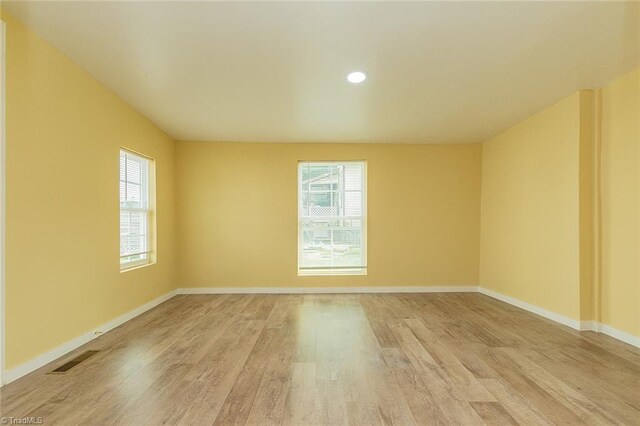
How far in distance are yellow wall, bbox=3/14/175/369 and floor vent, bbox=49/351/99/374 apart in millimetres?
199

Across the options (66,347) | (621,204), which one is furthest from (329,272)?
(621,204)

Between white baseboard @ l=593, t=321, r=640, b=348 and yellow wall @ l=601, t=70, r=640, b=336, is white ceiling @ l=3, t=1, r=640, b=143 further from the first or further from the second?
white baseboard @ l=593, t=321, r=640, b=348

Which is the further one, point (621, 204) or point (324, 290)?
point (324, 290)

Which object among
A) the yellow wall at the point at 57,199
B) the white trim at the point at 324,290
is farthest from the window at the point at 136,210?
the white trim at the point at 324,290

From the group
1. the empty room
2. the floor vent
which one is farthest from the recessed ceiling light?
the floor vent

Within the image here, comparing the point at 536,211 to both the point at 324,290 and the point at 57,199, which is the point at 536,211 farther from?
the point at 57,199

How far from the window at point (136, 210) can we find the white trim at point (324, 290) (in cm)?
113

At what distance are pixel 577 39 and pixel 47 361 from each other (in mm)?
4772

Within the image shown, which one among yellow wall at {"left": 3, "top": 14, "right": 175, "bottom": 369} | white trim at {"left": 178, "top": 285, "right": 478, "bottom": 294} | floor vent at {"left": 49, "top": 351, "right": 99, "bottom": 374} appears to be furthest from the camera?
white trim at {"left": 178, "top": 285, "right": 478, "bottom": 294}

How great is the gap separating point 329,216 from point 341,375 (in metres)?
3.28

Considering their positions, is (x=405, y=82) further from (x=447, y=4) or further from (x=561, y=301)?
(x=561, y=301)

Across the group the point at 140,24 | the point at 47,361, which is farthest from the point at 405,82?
the point at 47,361

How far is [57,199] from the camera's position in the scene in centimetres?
267

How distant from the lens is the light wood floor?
1907 mm
